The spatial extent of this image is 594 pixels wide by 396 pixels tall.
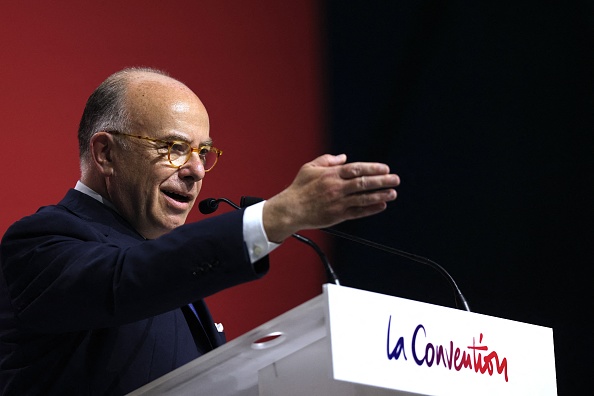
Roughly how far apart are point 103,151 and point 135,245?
62cm

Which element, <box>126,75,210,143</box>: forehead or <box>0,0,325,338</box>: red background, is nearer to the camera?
<box>126,75,210,143</box>: forehead

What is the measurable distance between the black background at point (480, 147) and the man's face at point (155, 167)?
62.4 inches

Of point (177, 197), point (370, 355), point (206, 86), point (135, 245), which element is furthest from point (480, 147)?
point (370, 355)

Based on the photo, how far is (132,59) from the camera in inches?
111

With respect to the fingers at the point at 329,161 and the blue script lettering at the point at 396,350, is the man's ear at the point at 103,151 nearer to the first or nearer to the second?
the fingers at the point at 329,161

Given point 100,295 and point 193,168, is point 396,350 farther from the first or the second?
point 193,168

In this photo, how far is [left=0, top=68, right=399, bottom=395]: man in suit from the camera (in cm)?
121

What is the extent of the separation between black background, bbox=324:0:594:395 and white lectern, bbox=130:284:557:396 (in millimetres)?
1666

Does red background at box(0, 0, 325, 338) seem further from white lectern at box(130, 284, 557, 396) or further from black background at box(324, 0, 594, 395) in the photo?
white lectern at box(130, 284, 557, 396)

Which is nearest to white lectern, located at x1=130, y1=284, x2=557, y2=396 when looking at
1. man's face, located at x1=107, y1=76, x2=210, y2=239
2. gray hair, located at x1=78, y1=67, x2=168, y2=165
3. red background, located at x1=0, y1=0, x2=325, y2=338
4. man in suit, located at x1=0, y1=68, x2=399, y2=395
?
man in suit, located at x1=0, y1=68, x2=399, y2=395

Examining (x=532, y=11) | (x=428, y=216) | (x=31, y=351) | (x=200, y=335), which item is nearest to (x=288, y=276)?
(x=428, y=216)

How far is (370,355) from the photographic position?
1.13 m

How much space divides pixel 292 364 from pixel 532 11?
2.26m

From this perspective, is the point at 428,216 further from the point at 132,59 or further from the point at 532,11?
the point at 132,59
